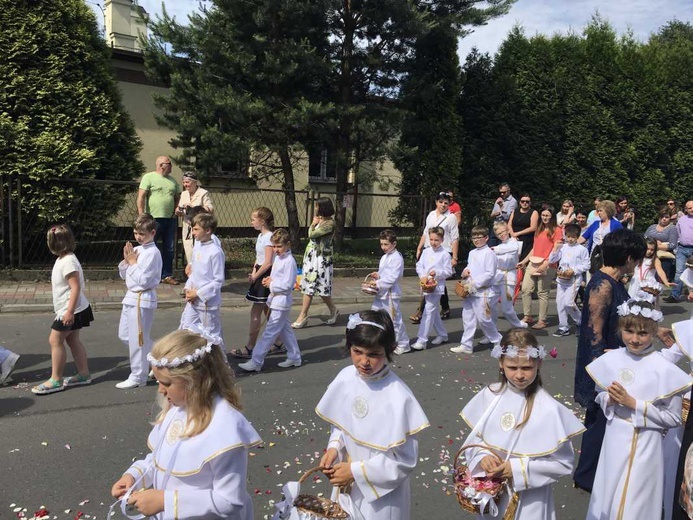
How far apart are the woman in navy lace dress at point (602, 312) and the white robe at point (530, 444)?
1.25 metres

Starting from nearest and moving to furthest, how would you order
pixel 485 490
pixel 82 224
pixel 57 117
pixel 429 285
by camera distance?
pixel 485 490 < pixel 429 285 < pixel 57 117 < pixel 82 224

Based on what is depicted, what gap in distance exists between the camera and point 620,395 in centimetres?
338

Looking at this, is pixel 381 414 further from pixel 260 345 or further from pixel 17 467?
pixel 260 345

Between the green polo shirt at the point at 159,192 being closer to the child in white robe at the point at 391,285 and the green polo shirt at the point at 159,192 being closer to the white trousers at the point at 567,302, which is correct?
the child in white robe at the point at 391,285

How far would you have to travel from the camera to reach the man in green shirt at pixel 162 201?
11.1 metres

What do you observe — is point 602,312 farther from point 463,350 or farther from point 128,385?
point 128,385

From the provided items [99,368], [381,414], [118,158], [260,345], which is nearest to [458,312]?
[260,345]

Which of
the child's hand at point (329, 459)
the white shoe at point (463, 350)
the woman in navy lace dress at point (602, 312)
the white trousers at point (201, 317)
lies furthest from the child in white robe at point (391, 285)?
the child's hand at point (329, 459)

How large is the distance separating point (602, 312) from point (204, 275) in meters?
4.01

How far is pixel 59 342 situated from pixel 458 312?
7106mm

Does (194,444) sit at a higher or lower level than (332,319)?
higher

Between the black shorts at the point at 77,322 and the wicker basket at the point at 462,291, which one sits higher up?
the wicker basket at the point at 462,291

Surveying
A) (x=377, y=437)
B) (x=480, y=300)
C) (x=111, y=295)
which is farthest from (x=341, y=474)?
(x=111, y=295)

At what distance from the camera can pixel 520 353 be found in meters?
3.00
